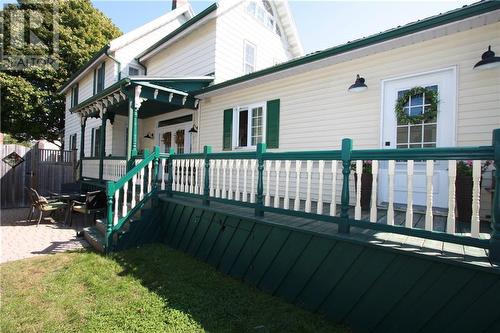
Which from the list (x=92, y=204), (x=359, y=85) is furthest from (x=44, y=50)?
(x=359, y=85)

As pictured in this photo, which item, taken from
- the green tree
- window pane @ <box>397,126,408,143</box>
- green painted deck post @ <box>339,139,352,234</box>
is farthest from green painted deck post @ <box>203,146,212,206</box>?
the green tree

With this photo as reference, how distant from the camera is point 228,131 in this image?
802 centimetres

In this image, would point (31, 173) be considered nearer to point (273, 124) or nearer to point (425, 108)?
point (273, 124)

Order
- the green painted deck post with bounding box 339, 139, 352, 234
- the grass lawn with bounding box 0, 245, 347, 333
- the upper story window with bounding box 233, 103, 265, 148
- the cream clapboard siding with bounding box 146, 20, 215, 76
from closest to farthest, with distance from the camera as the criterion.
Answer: the grass lawn with bounding box 0, 245, 347, 333
the green painted deck post with bounding box 339, 139, 352, 234
the upper story window with bounding box 233, 103, 265, 148
the cream clapboard siding with bounding box 146, 20, 215, 76

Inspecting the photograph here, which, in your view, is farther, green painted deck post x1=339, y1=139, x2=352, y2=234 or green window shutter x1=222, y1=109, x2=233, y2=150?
green window shutter x1=222, y1=109, x2=233, y2=150

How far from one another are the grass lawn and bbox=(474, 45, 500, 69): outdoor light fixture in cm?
430

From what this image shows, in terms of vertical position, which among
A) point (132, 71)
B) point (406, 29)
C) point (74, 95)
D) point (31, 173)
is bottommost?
point (31, 173)

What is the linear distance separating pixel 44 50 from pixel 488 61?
24024 mm

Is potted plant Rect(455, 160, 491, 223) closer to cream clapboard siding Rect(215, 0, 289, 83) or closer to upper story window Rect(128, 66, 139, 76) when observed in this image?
cream clapboard siding Rect(215, 0, 289, 83)

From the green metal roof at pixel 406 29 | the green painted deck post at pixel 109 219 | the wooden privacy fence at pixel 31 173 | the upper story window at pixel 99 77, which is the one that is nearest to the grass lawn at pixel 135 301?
the green painted deck post at pixel 109 219

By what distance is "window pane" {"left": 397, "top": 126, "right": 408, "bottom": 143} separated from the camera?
4.93 metres

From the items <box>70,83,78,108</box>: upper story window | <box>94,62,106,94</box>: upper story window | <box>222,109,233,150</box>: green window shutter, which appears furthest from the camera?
<box>70,83,78,108</box>: upper story window

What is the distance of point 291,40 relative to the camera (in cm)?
1245

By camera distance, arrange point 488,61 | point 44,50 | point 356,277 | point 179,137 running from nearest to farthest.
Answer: point 356,277
point 488,61
point 179,137
point 44,50
